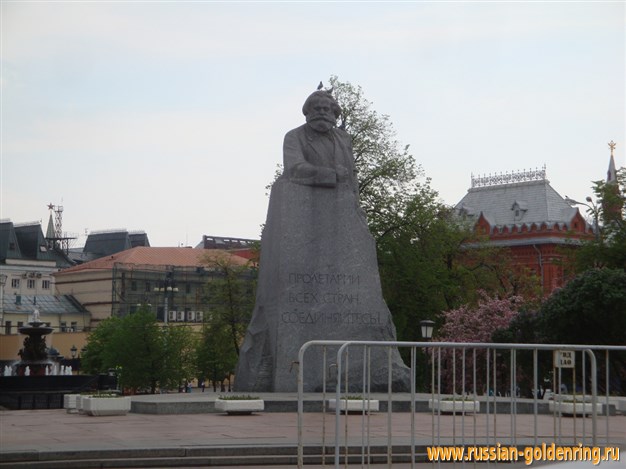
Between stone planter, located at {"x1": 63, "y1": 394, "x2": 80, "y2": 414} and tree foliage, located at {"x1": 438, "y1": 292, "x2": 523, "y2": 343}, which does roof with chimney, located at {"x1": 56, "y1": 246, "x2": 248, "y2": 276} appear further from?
stone planter, located at {"x1": 63, "y1": 394, "x2": 80, "y2": 414}

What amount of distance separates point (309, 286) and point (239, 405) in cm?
424

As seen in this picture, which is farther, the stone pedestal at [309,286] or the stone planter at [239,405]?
the stone pedestal at [309,286]

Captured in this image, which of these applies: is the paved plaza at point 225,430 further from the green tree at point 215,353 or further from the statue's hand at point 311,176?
the green tree at point 215,353

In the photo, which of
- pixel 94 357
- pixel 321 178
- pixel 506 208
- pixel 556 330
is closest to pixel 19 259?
pixel 94 357

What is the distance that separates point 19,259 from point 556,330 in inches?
2913

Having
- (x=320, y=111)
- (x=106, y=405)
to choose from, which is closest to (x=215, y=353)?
(x=320, y=111)

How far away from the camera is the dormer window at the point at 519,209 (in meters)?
92.6

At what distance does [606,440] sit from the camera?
12484mm

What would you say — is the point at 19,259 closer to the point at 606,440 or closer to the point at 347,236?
the point at 347,236

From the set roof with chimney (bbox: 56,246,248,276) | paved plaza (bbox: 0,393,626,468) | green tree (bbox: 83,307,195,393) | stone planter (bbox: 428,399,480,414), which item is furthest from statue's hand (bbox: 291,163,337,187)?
roof with chimney (bbox: 56,246,248,276)

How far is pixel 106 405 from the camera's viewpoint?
63.6 ft

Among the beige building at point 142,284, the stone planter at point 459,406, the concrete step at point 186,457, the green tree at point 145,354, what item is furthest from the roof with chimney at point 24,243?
the stone planter at point 459,406

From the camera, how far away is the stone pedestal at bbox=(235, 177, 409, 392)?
2202 centimetres

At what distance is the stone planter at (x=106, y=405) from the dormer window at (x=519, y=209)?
249 ft
